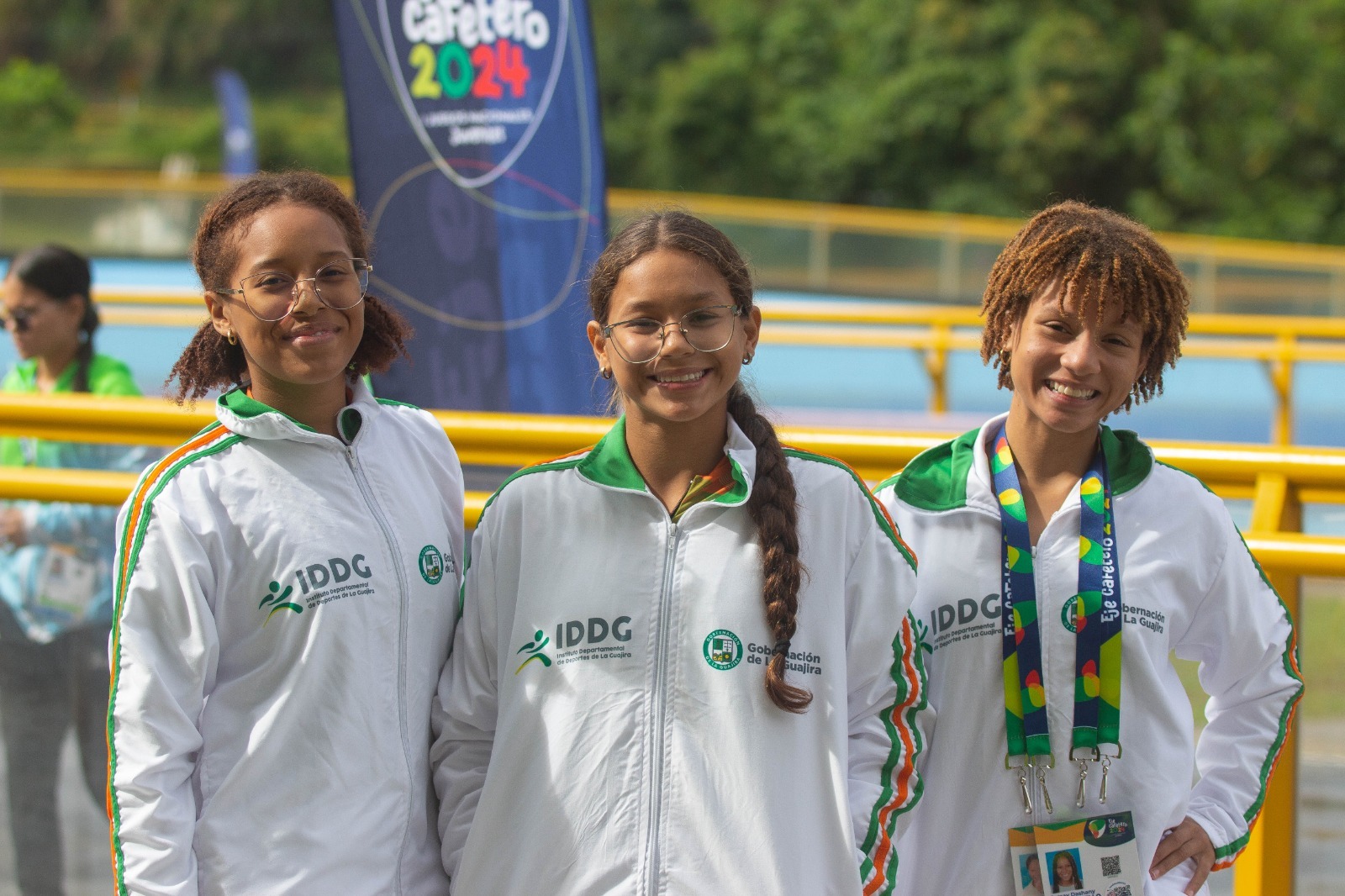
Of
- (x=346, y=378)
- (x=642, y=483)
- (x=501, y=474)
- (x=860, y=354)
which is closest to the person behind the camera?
(x=642, y=483)

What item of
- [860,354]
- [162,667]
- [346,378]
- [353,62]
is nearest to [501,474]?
[346,378]

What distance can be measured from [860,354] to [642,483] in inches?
286

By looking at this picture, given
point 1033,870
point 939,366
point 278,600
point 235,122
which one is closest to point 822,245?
point 939,366

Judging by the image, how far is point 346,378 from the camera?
2.39 m

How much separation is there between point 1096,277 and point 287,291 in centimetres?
128

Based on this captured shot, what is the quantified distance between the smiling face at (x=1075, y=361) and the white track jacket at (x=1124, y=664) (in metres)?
0.12

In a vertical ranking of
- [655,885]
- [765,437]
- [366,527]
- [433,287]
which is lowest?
[655,885]

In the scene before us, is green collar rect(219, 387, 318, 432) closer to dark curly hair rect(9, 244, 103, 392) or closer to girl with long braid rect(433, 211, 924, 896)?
girl with long braid rect(433, 211, 924, 896)

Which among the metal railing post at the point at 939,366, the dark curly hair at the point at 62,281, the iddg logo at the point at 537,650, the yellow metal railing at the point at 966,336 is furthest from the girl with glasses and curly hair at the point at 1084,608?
the metal railing post at the point at 939,366

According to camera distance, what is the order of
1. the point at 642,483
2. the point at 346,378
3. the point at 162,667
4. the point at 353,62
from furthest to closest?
the point at 353,62 < the point at 346,378 < the point at 642,483 < the point at 162,667

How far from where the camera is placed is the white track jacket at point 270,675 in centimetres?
204

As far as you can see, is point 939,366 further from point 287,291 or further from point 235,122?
point 235,122

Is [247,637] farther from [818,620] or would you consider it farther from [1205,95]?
[1205,95]

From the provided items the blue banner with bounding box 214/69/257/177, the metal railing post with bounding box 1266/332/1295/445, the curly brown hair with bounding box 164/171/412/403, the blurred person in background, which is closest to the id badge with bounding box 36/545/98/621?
the blurred person in background
